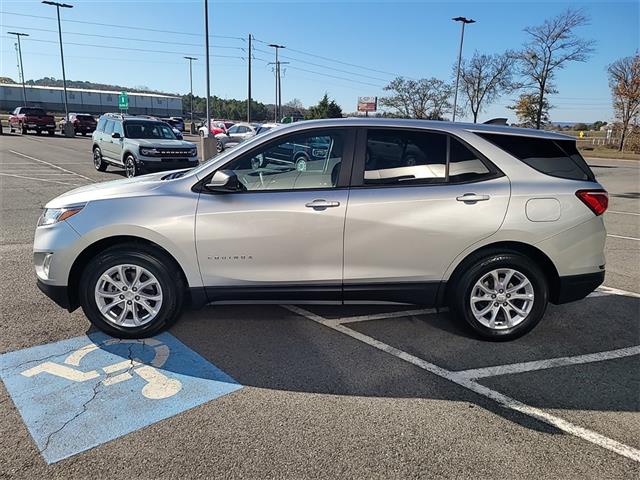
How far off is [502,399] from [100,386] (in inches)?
105

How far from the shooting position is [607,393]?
Answer: 124 inches

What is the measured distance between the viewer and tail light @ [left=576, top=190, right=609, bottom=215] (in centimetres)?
369

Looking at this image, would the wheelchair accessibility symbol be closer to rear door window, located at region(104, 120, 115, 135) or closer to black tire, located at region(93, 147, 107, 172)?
rear door window, located at region(104, 120, 115, 135)

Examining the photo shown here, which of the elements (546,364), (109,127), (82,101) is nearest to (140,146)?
(109,127)

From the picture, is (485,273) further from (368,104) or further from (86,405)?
(368,104)

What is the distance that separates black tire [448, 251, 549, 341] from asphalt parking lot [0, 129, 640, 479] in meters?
0.14

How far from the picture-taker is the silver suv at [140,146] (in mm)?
12789

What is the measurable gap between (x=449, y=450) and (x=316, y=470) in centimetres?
76

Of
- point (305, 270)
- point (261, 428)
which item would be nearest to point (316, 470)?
point (261, 428)

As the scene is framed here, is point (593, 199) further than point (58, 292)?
Yes

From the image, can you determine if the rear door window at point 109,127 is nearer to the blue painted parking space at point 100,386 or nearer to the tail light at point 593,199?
the blue painted parking space at point 100,386

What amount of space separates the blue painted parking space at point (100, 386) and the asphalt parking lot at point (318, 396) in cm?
1

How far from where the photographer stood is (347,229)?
3.56 meters

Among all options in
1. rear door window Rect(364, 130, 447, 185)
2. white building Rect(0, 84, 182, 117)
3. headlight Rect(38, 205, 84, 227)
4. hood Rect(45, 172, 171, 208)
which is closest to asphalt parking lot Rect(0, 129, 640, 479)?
headlight Rect(38, 205, 84, 227)
